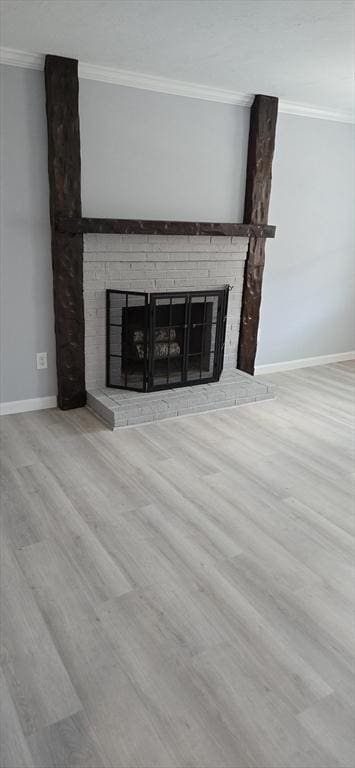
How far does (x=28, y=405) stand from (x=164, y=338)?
3.58 ft

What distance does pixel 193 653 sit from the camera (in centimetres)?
177

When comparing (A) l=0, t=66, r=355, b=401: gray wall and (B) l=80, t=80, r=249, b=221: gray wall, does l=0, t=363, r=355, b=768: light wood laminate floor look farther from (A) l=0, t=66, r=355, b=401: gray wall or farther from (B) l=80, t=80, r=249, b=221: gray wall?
(B) l=80, t=80, r=249, b=221: gray wall

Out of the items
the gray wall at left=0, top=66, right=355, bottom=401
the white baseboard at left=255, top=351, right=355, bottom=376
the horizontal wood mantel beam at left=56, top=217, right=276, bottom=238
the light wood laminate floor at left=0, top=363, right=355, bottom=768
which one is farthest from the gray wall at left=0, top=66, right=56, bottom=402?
the white baseboard at left=255, top=351, right=355, bottom=376

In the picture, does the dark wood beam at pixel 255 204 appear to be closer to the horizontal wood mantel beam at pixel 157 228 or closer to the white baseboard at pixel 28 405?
the horizontal wood mantel beam at pixel 157 228

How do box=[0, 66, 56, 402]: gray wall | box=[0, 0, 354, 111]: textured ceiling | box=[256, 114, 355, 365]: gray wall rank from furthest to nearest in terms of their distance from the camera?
box=[256, 114, 355, 365]: gray wall < box=[0, 66, 56, 402]: gray wall < box=[0, 0, 354, 111]: textured ceiling

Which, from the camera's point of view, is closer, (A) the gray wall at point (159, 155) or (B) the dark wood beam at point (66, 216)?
(B) the dark wood beam at point (66, 216)

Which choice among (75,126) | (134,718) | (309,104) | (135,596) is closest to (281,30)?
(75,126)

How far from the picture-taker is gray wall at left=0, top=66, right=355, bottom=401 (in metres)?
3.34

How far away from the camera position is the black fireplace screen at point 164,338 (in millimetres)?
3777

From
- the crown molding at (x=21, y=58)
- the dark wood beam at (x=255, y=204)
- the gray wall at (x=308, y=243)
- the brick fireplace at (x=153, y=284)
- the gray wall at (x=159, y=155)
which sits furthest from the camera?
the gray wall at (x=308, y=243)

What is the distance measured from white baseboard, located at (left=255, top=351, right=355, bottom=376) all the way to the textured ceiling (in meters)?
2.32

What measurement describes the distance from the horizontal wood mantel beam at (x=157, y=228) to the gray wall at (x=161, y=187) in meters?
0.17

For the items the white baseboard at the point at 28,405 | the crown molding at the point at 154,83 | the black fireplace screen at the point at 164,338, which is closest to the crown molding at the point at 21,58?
the crown molding at the point at 154,83

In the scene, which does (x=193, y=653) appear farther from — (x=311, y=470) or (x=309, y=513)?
(x=311, y=470)
